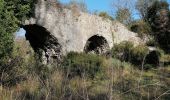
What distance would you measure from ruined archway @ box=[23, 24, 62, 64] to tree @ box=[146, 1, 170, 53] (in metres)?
10.6

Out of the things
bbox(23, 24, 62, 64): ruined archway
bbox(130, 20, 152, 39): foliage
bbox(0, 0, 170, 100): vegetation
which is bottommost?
bbox(0, 0, 170, 100): vegetation

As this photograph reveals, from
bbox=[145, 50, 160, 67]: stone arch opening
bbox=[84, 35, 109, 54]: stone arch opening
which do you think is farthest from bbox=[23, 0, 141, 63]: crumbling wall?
bbox=[145, 50, 160, 67]: stone arch opening

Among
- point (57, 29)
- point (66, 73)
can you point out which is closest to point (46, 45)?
point (57, 29)

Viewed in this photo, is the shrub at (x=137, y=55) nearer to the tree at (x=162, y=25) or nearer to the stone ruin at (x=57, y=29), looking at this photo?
the stone ruin at (x=57, y=29)

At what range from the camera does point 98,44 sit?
21.2 metres

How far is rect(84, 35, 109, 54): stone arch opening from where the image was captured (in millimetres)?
20609

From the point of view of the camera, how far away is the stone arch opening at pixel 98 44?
20.6 meters

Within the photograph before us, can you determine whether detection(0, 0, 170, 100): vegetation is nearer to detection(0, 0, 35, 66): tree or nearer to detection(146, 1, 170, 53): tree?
detection(0, 0, 35, 66): tree

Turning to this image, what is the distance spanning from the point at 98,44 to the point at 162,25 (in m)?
7.10

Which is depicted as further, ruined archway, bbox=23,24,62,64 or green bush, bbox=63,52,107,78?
ruined archway, bbox=23,24,62,64

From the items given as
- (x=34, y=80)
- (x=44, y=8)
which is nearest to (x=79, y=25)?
(x=44, y=8)

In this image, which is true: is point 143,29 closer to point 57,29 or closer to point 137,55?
point 137,55

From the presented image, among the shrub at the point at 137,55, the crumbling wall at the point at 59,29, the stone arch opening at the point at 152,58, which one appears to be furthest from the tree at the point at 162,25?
the crumbling wall at the point at 59,29

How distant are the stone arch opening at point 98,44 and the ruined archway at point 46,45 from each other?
3.50m
